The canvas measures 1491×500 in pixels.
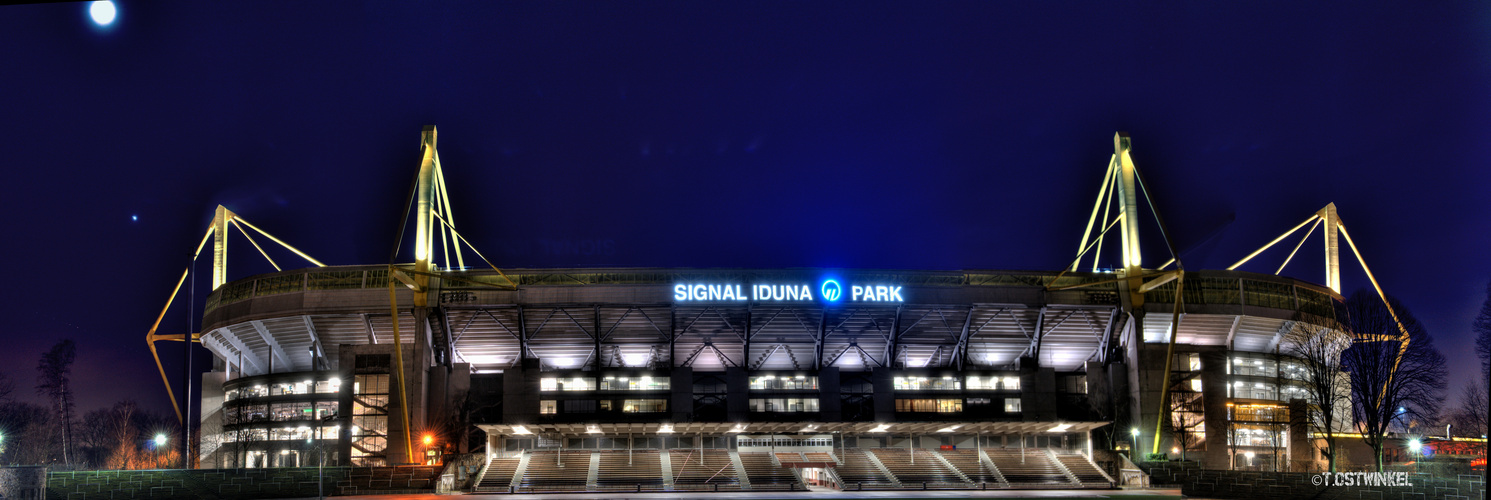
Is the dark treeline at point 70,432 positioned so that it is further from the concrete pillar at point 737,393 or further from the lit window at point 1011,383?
the lit window at point 1011,383

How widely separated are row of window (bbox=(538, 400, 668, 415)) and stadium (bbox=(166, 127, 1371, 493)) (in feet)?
0.67

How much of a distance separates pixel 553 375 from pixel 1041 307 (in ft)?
145

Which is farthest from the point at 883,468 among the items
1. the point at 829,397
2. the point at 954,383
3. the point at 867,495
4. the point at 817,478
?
the point at 867,495

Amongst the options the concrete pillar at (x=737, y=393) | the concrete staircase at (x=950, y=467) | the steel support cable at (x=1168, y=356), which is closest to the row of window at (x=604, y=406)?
the concrete pillar at (x=737, y=393)

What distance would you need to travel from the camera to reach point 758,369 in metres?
100

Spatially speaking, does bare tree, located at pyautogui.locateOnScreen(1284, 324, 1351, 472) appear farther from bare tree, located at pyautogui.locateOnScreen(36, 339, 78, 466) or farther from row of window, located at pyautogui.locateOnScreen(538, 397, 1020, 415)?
bare tree, located at pyautogui.locateOnScreen(36, 339, 78, 466)

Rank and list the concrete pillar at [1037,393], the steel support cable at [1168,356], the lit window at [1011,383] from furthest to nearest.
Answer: the lit window at [1011,383]
the concrete pillar at [1037,393]
the steel support cable at [1168,356]

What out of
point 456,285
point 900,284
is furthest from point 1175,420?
point 456,285

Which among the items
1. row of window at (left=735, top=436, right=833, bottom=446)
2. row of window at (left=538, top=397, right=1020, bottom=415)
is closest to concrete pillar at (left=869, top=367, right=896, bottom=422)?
row of window at (left=538, top=397, right=1020, bottom=415)

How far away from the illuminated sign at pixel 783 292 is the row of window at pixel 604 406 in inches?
520

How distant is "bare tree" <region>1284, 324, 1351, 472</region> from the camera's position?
7994 cm

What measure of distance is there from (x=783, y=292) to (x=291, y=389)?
45.0m

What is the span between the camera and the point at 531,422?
9575 centimetres

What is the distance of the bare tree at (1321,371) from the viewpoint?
3147 inches
